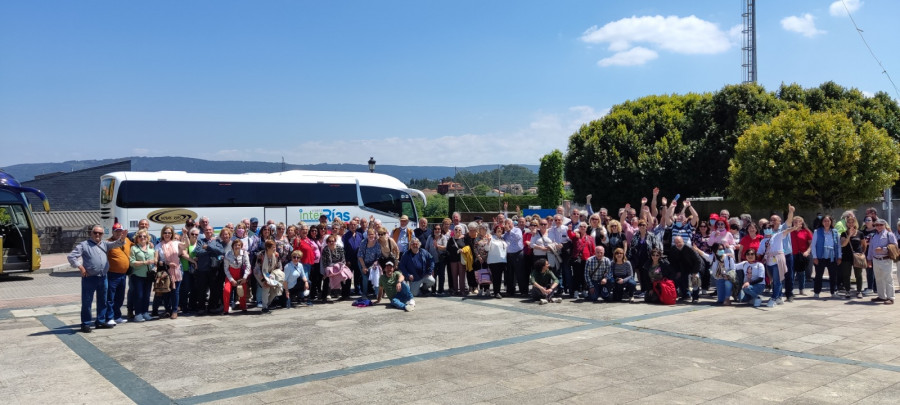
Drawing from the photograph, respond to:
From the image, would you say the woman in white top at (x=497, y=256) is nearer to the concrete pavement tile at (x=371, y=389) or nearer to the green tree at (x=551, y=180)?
the concrete pavement tile at (x=371, y=389)

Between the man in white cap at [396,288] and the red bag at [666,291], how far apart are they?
4290 millimetres

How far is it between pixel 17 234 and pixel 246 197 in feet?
21.0

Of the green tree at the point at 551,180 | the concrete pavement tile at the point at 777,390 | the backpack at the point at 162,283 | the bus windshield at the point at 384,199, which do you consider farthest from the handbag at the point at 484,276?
the green tree at the point at 551,180

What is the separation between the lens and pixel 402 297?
1130 cm

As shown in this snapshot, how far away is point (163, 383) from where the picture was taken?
6.45m

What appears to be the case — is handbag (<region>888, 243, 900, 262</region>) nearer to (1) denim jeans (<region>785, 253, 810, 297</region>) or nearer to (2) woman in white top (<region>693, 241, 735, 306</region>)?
(1) denim jeans (<region>785, 253, 810, 297</region>)

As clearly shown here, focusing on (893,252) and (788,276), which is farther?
(788,276)

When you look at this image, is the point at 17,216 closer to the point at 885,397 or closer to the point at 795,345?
the point at 795,345

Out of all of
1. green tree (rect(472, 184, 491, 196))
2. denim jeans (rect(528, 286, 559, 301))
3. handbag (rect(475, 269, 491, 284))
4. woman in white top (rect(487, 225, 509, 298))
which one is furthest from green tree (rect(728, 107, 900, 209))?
green tree (rect(472, 184, 491, 196))

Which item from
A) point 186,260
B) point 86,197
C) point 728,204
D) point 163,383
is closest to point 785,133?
point 728,204

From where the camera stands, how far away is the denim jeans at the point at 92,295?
9.05 m

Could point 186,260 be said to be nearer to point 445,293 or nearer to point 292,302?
point 292,302

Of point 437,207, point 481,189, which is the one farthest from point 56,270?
point 481,189

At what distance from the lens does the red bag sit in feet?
36.7
